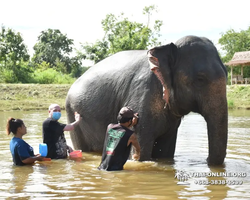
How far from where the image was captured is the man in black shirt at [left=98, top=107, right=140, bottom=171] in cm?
637

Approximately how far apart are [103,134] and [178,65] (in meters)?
1.83

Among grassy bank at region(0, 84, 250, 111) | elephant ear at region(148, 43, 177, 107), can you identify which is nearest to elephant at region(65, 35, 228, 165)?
elephant ear at region(148, 43, 177, 107)

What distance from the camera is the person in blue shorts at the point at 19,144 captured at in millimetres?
7164

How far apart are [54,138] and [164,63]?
212cm

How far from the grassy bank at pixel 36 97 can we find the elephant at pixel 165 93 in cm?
→ 1735

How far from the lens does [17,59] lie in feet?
125

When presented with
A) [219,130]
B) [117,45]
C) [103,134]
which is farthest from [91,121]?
[117,45]

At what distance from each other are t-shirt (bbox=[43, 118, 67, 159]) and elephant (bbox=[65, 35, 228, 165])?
2.17 feet

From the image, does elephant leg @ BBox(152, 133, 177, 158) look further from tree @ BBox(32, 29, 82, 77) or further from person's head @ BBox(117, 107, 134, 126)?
tree @ BBox(32, 29, 82, 77)

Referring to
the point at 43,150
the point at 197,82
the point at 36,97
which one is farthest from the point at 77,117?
the point at 36,97

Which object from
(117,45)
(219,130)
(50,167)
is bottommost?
(50,167)

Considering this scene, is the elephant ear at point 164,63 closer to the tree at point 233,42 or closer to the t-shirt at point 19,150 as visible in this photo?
the t-shirt at point 19,150

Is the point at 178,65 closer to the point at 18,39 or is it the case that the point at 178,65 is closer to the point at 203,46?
the point at 203,46

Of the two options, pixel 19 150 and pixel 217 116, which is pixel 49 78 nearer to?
pixel 19 150
